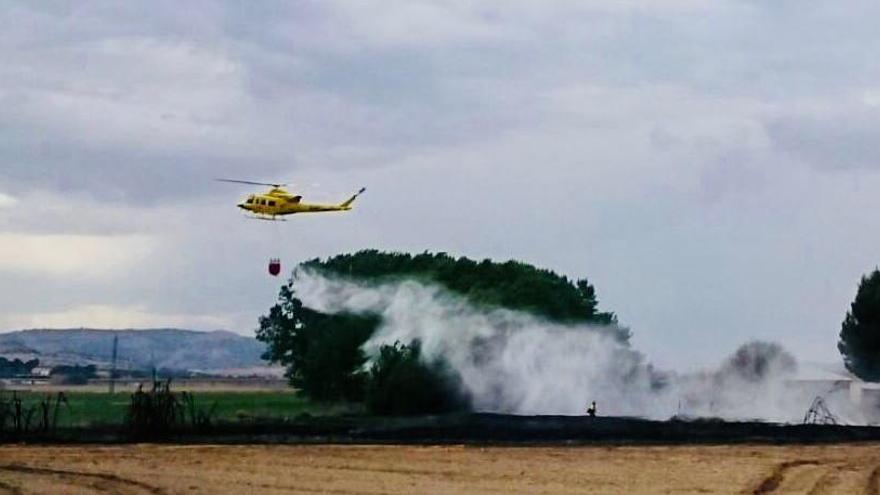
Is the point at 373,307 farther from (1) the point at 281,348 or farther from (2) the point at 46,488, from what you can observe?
(2) the point at 46,488

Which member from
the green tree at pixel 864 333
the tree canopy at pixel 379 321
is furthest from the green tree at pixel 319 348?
the green tree at pixel 864 333

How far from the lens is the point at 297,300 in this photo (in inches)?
5231

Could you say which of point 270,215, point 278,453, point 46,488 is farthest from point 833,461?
point 270,215

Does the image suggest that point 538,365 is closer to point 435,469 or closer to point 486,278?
point 486,278

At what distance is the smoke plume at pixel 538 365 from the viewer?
356 ft

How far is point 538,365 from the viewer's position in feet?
364

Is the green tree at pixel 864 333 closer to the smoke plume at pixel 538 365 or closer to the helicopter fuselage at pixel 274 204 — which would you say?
the smoke plume at pixel 538 365

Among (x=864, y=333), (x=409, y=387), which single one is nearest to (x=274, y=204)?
(x=409, y=387)

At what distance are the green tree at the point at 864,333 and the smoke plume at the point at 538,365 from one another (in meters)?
16.1

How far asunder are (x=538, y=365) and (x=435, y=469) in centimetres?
5864

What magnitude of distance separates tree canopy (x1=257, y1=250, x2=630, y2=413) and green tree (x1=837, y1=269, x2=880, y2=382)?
20923 mm

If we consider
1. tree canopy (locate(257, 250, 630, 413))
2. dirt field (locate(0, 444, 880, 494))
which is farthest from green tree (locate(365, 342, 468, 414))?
dirt field (locate(0, 444, 880, 494))

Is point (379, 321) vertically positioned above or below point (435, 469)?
above

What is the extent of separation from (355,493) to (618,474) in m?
11.2
